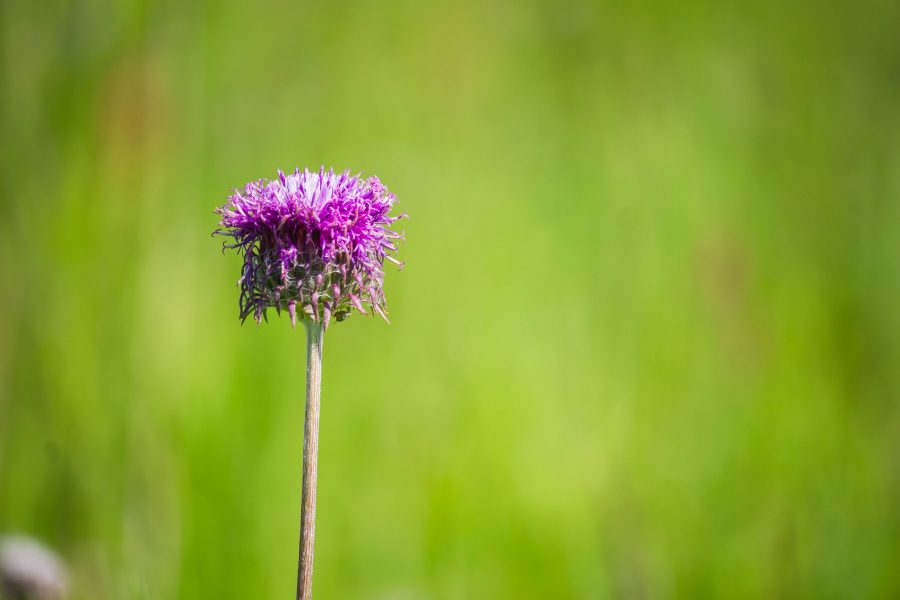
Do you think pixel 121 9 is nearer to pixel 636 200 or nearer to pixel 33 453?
pixel 33 453

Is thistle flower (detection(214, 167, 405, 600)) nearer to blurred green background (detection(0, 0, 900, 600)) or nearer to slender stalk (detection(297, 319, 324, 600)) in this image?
slender stalk (detection(297, 319, 324, 600))

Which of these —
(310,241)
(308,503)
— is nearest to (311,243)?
(310,241)

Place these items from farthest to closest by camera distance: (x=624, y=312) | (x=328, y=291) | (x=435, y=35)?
(x=435, y=35) < (x=624, y=312) < (x=328, y=291)

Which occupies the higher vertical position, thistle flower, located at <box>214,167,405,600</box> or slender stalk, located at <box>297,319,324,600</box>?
thistle flower, located at <box>214,167,405,600</box>

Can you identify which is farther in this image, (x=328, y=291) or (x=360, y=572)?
(x=360, y=572)

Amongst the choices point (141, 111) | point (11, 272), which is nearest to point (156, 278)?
point (11, 272)

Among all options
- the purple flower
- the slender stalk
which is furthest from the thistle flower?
the slender stalk
